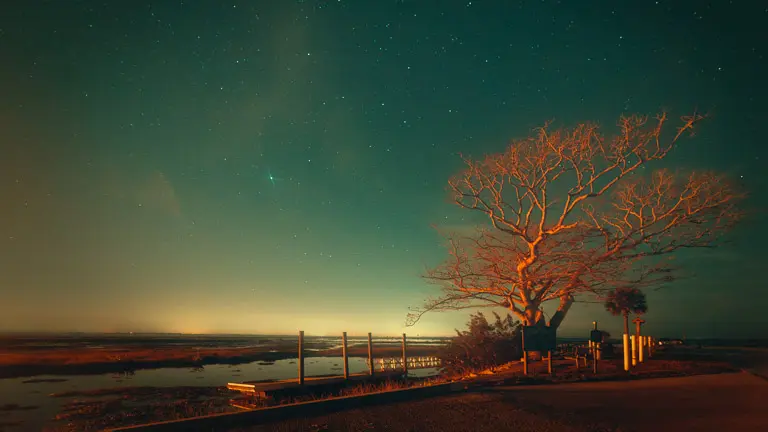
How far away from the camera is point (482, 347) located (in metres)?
28.3

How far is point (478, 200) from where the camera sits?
26594 millimetres

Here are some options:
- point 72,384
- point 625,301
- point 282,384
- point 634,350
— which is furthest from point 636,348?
point 72,384

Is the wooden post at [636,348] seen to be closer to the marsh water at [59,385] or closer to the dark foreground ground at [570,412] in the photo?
the dark foreground ground at [570,412]

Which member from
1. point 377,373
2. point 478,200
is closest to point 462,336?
point 377,373

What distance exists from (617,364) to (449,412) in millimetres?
15350

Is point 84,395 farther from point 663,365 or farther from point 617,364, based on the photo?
point 663,365

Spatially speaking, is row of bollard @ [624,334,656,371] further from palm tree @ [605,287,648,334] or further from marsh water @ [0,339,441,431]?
marsh water @ [0,339,441,431]

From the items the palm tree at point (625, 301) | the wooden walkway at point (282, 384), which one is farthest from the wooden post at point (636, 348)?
the wooden walkway at point (282, 384)

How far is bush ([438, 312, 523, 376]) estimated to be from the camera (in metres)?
27.8

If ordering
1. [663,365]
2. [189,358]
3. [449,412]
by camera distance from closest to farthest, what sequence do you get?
[449,412] < [663,365] < [189,358]

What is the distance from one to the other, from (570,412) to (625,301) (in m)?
23.0

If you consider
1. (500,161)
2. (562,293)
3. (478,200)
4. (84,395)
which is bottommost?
(84,395)

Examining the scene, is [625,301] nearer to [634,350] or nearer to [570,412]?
[634,350]

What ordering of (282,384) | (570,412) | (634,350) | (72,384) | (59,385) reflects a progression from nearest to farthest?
(570,412) → (282,384) → (634,350) → (59,385) → (72,384)
